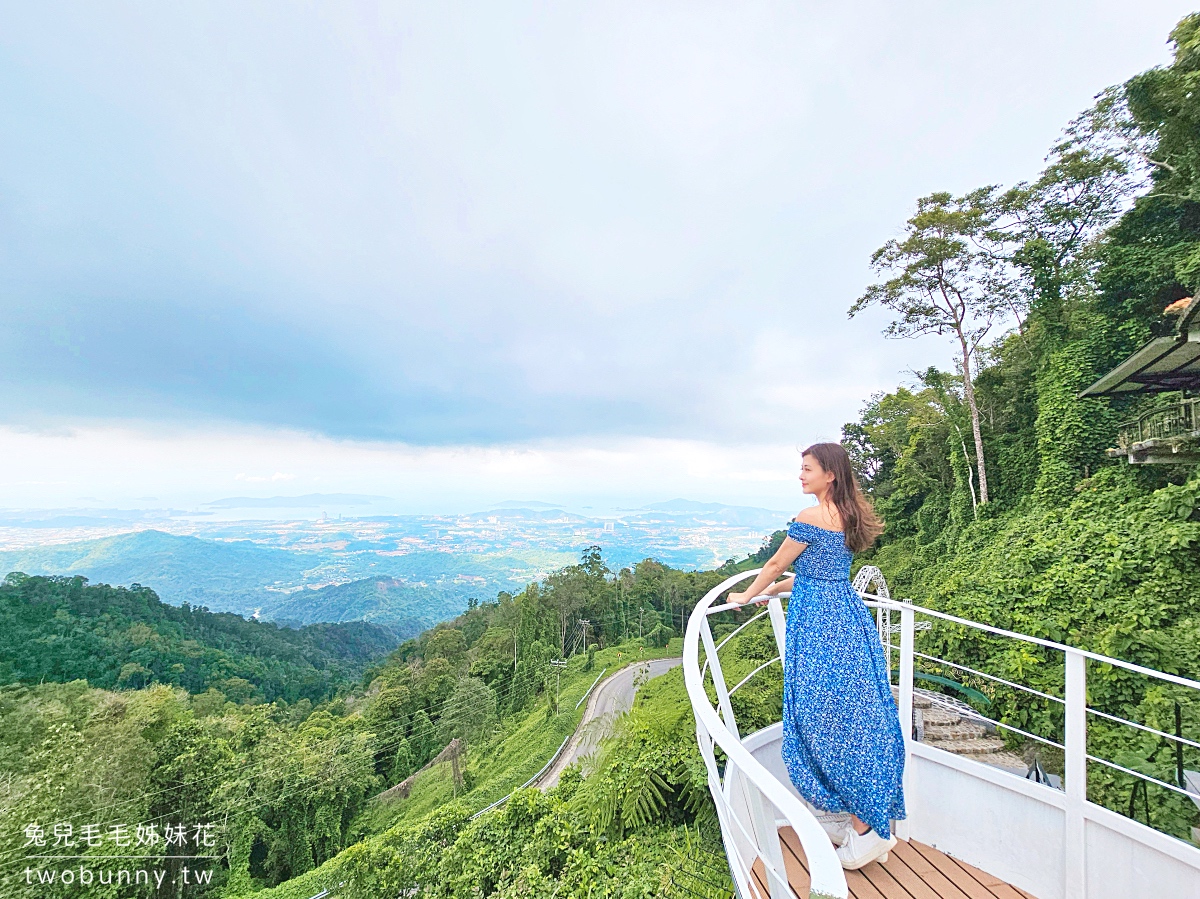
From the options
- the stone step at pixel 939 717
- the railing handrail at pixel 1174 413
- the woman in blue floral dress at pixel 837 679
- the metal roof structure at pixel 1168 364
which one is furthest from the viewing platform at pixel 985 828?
the metal roof structure at pixel 1168 364

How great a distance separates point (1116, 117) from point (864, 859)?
1353cm

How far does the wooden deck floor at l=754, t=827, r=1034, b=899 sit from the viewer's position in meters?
1.72

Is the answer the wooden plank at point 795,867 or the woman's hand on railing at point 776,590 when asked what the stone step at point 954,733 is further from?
the woman's hand on railing at point 776,590

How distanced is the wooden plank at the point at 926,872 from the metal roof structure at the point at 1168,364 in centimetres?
734

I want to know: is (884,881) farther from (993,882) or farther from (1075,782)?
(1075,782)

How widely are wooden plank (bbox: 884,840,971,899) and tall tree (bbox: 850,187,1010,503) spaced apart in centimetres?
1138

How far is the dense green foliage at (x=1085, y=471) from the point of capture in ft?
14.5

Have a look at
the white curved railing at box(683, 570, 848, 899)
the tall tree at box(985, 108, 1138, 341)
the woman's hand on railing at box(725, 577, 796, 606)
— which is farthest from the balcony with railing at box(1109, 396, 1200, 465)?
the white curved railing at box(683, 570, 848, 899)

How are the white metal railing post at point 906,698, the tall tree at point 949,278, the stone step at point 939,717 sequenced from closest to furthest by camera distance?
the white metal railing post at point 906,698
the stone step at point 939,717
the tall tree at point 949,278

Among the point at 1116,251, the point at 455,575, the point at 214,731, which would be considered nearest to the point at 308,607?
the point at 455,575

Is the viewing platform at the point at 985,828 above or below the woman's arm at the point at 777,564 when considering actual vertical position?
below

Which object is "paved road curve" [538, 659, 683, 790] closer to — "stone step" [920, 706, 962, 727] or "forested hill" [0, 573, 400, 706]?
"stone step" [920, 706, 962, 727]

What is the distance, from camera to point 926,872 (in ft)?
6.07

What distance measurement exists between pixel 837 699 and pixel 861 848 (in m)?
0.60
